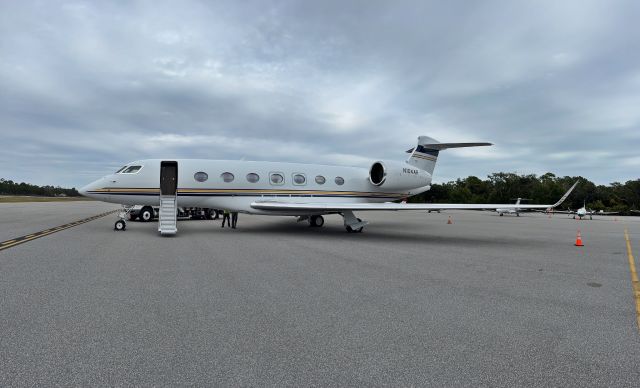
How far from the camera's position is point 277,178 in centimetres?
1620

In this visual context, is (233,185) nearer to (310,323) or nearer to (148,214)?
(148,214)

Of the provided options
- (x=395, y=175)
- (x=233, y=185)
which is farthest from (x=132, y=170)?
(x=395, y=175)

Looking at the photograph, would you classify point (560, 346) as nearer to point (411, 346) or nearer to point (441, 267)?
point (411, 346)

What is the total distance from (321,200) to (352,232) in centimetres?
212

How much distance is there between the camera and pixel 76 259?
8.05m

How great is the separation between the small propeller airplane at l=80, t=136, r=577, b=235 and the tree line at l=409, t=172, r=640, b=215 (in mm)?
60904

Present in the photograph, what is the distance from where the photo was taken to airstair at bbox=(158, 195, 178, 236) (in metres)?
13.2

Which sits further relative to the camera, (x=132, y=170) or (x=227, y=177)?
(x=227, y=177)

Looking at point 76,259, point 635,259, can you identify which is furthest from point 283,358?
point 635,259

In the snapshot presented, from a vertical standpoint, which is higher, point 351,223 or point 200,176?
point 200,176

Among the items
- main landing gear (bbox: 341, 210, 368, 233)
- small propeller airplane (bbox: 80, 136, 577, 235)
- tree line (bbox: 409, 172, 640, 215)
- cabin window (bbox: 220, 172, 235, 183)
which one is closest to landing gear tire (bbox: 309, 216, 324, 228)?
small propeller airplane (bbox: 80, 136, 577, 235)

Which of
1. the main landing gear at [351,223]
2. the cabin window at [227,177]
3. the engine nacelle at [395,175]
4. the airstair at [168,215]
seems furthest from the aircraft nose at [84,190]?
the engine nacelle at [395,175]

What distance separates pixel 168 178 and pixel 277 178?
4.49 m

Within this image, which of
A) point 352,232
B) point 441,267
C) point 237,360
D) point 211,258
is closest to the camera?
point 237,360
